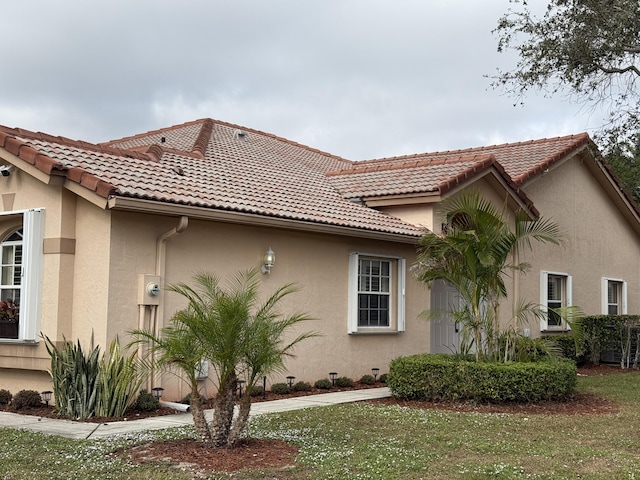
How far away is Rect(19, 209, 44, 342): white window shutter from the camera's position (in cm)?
1016

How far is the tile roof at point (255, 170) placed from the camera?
34.4ft

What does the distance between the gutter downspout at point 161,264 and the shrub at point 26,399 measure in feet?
4.70

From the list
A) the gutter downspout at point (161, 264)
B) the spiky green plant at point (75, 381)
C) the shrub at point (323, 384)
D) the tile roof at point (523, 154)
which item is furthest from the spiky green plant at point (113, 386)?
the tile roof at point (523, 154)

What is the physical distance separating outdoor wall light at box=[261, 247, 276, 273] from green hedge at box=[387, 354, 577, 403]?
2397mm

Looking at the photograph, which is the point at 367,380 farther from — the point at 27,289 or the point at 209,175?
the point at 27,289

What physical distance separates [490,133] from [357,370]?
15.0 metres

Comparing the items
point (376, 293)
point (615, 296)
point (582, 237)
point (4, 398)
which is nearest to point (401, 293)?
point (376, 293)

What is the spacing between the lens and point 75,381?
940 centimetres

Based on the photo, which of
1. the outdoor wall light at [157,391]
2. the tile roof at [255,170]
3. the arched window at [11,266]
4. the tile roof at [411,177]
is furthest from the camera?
the tile roof at [411,177]

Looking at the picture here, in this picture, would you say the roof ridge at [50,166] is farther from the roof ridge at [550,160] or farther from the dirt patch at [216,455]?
the roof ridge at [550,160]

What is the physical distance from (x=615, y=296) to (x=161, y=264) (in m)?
15.6

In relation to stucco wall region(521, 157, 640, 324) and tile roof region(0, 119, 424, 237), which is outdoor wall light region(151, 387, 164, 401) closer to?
tile roof region(0, 119, 424, 237)

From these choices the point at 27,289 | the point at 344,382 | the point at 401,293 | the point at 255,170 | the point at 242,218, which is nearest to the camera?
the point at 27,289

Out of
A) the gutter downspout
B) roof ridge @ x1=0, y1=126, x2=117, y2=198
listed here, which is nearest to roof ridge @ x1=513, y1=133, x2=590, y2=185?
the gutter downspout
